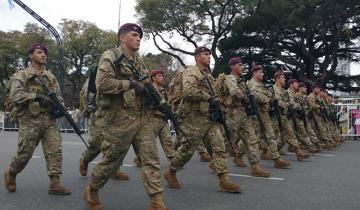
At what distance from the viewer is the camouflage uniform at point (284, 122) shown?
953 cm

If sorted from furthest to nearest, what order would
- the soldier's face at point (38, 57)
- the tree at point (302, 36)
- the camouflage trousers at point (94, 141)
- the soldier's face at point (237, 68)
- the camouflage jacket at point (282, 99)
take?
the tree at point (302, 36) → the camouflage jacket at point (282, 99) → the soldier's face at point (237, 68) → the camouflage trousers at point (94, 141) → the soldier's face at point (38, 57)

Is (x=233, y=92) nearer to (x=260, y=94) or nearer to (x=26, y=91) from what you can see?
(x=260, y=94)

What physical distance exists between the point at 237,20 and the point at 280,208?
2619 centimetres

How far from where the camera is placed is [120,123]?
4602 mm

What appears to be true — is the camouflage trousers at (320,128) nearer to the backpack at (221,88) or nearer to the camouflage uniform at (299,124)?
the camouflage uniform at (299,124)

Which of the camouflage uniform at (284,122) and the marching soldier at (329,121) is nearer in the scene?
the camouflage uniform at (284,122)

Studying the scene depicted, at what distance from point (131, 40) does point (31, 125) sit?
200 centimetres

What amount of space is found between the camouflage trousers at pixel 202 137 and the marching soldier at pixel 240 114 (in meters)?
1.34

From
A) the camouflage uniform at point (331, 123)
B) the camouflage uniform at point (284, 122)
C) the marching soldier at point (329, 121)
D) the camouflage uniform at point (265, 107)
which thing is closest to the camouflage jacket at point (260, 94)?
the camouflage uniform at point (265, 107)

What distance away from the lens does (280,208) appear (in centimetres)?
506

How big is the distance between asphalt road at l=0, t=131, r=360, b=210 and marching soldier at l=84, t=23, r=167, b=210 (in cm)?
71

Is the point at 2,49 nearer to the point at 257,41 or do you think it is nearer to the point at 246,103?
the point at 257,41

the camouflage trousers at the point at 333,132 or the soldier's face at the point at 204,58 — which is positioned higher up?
the soldier's face at the point at 204,58

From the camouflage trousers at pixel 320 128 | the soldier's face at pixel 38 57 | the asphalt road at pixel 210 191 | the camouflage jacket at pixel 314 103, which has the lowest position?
the asphalt road at pixel 210 191
